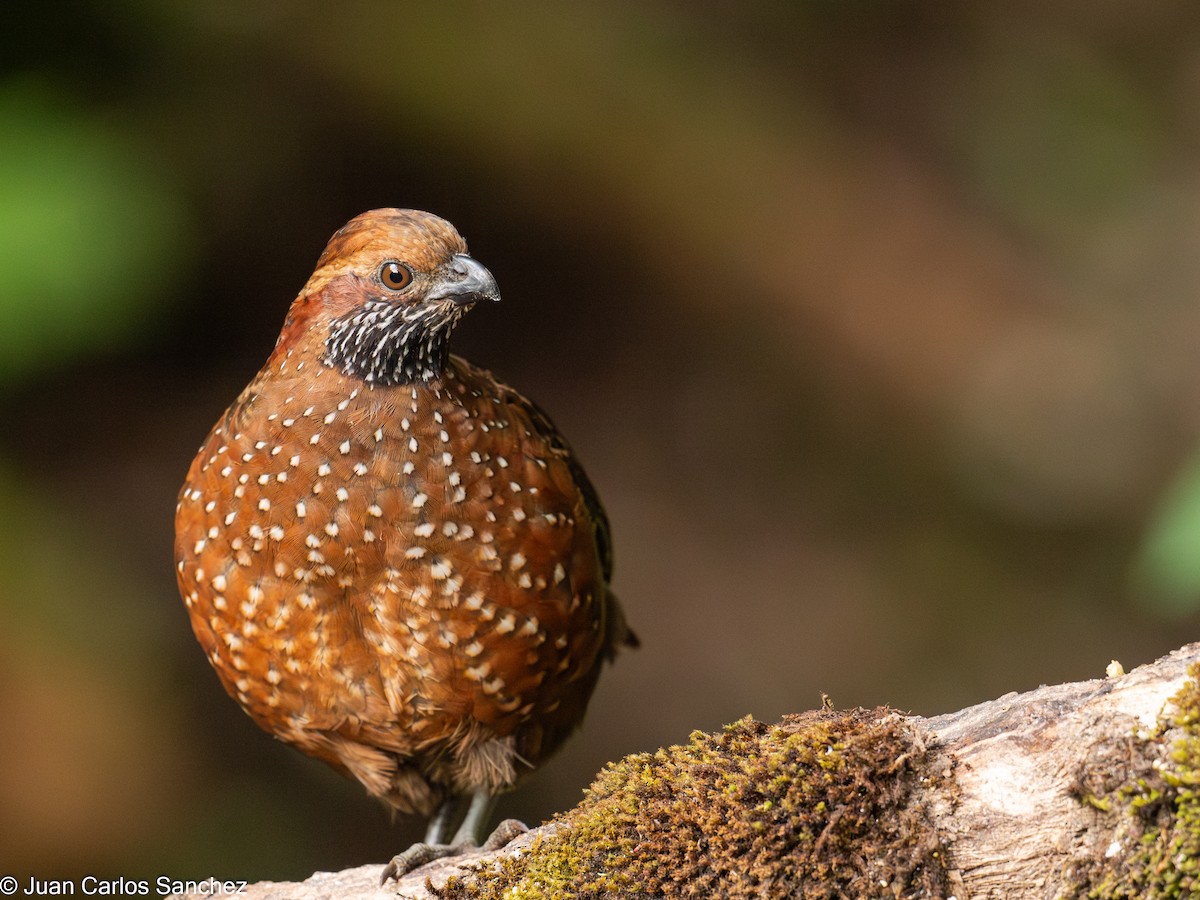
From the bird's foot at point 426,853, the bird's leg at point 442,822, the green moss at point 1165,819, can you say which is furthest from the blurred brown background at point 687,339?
the green moss at point 1165,819

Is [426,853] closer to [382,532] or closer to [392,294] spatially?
[382,532]

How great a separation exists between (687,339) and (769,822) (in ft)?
17.6

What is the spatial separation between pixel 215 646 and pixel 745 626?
177 inches

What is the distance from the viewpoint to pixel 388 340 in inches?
130

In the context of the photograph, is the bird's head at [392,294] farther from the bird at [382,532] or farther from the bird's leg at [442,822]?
the bird's leg at [442,822]

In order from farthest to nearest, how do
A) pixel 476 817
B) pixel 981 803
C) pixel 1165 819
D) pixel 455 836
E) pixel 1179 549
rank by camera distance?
pixel 455 836 < pixel 476 817 < pixel 1179 549 < pixel 981 803 < pixel 1165 819

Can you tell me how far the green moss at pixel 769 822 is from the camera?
7.70 feet

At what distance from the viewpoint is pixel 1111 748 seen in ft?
7.34

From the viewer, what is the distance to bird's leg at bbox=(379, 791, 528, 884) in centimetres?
313

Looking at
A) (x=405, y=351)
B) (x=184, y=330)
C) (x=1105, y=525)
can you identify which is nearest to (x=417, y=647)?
(x=405, y=351)

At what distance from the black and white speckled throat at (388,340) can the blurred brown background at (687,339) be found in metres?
2.44

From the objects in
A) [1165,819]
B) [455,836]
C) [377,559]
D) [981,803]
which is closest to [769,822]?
[981,803]

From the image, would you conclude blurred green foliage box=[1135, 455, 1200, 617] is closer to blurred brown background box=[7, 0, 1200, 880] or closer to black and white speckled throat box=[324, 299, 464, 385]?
black and white speckled throat box=[324, 299, 464, 385]

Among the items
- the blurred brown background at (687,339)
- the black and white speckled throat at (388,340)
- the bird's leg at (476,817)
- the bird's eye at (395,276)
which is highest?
the blurred brown background at (687,339)
